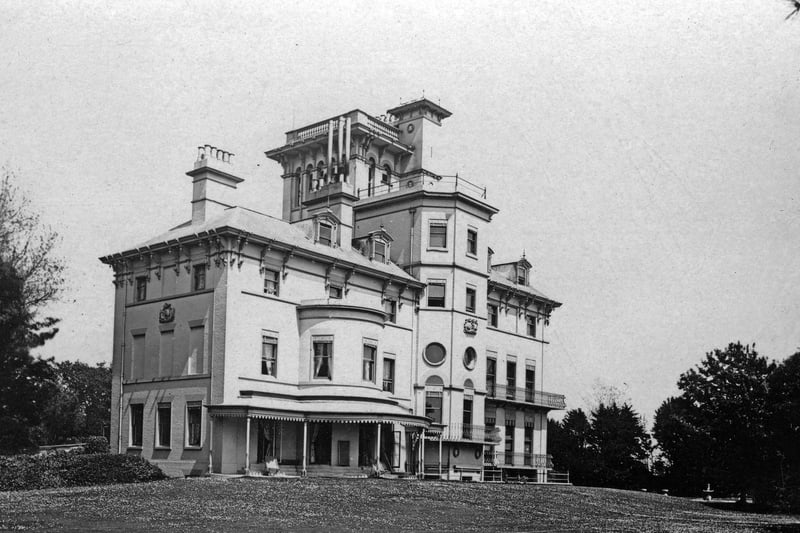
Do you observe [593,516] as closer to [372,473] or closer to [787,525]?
[787,525]

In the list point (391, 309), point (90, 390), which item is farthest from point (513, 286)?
point (90, 390)

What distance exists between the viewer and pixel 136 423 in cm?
4150

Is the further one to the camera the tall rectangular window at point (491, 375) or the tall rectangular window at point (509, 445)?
the tall rectangular window at point (509, 445)

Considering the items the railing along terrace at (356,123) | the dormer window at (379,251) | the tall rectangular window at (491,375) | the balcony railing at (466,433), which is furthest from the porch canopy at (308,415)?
the railing along terrace at (356,123)

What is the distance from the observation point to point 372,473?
39594 mm

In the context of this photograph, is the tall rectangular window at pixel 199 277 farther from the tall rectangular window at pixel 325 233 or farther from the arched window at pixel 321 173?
the arched window at pixel 321 173

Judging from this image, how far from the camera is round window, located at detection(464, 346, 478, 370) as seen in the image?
1969 inches

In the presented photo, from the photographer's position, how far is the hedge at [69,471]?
29797mm

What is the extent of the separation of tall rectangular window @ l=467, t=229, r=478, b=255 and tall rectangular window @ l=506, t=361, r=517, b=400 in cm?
886

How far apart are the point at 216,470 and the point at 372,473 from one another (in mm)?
6691

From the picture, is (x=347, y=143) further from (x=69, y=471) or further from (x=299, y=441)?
(x=69, y=471)

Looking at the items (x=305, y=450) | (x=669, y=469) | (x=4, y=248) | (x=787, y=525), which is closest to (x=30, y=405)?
(x=4, y=248)

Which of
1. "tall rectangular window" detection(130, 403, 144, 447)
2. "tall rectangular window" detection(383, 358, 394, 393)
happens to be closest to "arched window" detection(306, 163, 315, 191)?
"tall rectangular window" detection(383, 358, 394, 393)

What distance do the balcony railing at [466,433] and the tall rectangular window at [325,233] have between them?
11.6m
